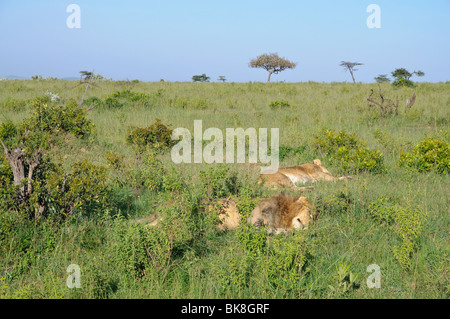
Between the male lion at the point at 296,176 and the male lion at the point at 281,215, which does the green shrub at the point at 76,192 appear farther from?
the male lion at the point at 296,176

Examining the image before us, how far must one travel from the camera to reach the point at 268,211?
4.46 m

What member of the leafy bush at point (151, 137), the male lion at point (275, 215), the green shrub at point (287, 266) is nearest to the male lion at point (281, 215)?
the male lion at point (275, 215)

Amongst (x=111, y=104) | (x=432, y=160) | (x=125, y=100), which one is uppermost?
(x=125, y=100)

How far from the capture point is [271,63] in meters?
48.1

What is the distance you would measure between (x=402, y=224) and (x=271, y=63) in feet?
151

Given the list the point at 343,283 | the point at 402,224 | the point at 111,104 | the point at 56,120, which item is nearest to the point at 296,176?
the point at 402,224

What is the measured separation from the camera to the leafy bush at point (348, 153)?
6852 mm

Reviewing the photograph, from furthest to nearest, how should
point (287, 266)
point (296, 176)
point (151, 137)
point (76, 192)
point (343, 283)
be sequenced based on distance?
point (151, 137)
point (296, 176)
point (76, 192)
point (287, 266)
point (343, 283)

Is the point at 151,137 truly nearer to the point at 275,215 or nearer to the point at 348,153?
the point at 348,153

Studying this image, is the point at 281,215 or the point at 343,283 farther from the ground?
the point at 281,215

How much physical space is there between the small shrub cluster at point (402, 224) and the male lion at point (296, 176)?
1.41 meters

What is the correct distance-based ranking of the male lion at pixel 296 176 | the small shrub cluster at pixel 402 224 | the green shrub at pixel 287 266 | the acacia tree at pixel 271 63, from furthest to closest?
the acacia tree at pixel 271 63 < the male lion at pixel 296 176 < the small shrub cluster at pixel 402 224 < the green shrub at pixel 287 266

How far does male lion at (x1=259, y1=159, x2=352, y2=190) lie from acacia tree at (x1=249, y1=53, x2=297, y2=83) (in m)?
42.4
